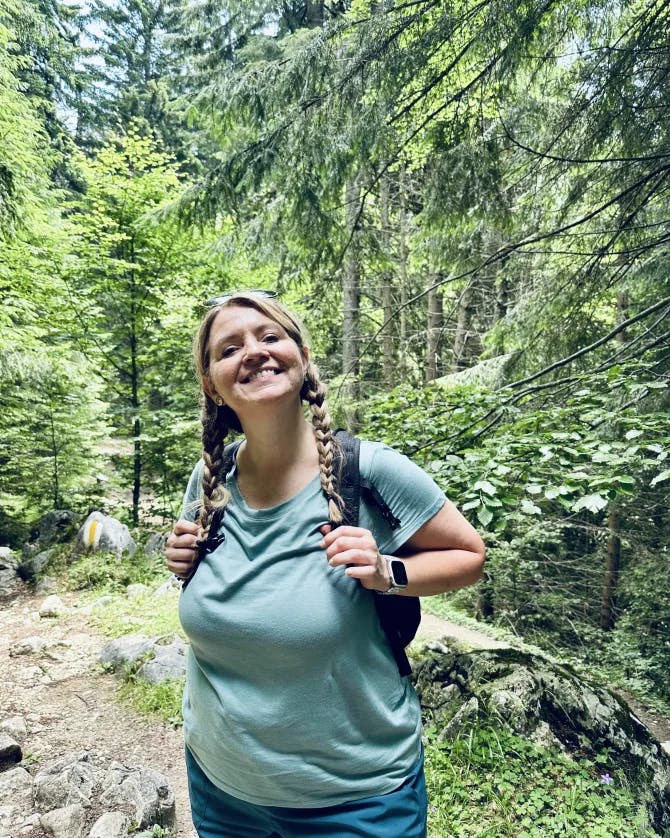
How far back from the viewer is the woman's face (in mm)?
1323

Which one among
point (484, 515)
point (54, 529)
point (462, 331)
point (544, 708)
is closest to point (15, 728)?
point (544, 708)

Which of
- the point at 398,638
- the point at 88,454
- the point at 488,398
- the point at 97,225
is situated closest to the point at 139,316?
the point at 97,225

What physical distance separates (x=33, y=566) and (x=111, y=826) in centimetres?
633

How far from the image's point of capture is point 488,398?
380 centimetres

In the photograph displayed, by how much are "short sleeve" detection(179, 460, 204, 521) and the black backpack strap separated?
496 millimetres

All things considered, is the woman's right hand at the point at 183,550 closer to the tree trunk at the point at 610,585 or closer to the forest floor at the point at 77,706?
the forest floor at the point at 77,706

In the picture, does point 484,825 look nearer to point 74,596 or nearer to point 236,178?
point 236,178

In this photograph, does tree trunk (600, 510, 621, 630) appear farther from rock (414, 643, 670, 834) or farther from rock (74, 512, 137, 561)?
rock (74, 512, 137, 561)

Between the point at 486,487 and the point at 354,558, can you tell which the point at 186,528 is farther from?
the point at 486,487

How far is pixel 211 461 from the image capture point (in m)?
1.50

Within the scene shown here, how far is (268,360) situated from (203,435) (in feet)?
1.28

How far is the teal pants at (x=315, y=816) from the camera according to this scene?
1145mm

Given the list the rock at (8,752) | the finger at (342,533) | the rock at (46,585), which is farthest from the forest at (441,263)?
the rock at (8,752)

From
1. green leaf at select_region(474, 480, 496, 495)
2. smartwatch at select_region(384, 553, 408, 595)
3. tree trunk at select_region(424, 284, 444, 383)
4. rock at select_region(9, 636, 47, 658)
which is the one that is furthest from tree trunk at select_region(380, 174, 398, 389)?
smartwatch at select_region(384, 553, 408, 595)
